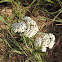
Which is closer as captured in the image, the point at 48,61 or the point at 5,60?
the point at 5,60

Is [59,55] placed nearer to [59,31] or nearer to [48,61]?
[48,61]

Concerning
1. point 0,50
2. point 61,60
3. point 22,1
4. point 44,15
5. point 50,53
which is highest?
point 22,1

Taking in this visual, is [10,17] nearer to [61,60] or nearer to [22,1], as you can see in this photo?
[22,1]

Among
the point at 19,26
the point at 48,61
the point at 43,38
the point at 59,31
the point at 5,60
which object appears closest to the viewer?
the point at 19,26

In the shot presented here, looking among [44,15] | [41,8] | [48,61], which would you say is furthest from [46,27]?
[48,61]

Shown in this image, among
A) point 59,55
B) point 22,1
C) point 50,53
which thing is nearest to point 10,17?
point 22,1

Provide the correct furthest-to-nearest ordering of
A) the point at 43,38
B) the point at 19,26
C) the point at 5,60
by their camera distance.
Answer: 1. the point at 5,60
2. the point at 43,38
3. the point at 19,26

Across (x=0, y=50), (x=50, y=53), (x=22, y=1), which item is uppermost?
(x=22, y=1)

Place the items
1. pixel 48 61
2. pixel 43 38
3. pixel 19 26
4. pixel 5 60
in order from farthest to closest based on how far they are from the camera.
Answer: pixel 48 61
pixel 5 60
pixel 43 38
pixel 19 26

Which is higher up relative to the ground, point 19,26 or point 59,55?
point 19,26
